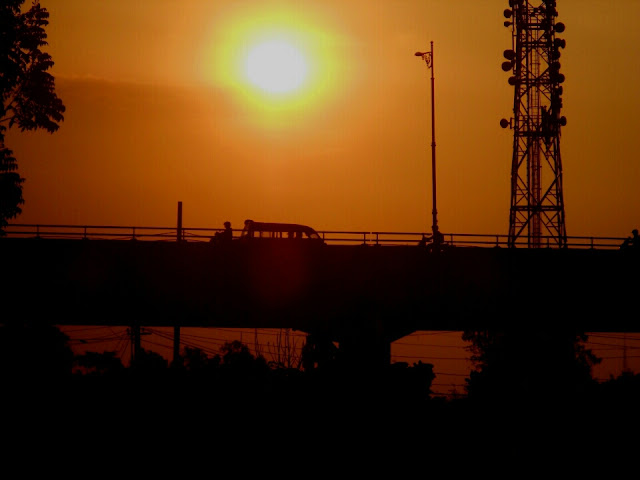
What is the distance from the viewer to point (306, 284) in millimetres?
47969

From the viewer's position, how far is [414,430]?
1290cm

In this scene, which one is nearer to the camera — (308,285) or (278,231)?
(308,285)

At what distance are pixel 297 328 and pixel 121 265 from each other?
8.97 m

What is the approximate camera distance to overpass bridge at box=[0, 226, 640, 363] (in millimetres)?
46844

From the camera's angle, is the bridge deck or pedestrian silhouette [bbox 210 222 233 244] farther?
pedestrian silhouette [bbox 210 222 233 244]

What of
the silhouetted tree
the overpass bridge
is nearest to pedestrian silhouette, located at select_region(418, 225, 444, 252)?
the overpass bridge

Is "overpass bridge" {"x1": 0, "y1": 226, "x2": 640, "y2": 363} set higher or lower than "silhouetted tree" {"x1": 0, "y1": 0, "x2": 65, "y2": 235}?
lower

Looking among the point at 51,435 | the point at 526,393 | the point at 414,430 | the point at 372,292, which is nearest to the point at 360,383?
the point at 414,430

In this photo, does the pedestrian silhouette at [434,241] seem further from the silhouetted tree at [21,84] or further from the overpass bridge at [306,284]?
the silhouetted tree at [21,84]

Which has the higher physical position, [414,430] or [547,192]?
[547,192]

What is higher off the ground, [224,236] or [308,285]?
[224,236]

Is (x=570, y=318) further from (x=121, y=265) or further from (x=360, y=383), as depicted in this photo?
(x=360, y=383)

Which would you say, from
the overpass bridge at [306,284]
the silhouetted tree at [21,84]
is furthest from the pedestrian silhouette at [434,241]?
the silhouetted tree at [21,84]

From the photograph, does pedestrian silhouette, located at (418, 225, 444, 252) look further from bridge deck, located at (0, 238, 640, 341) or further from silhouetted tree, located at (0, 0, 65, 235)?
silhouetted tree, located at (0, 0, 65, 235)
